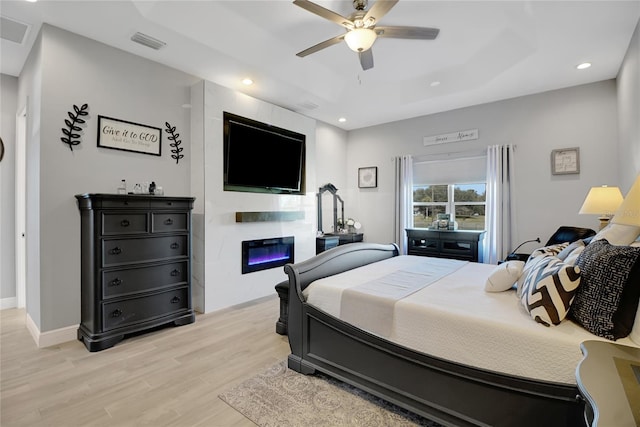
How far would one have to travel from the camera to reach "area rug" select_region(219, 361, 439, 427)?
5.89 feet

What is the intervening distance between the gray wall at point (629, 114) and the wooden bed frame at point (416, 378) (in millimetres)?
2583

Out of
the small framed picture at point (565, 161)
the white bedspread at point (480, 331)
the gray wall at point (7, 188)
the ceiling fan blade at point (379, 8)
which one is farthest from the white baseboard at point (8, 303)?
the small framed picture at point (565, 161)

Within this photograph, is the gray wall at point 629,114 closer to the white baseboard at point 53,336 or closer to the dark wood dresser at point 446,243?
the dark wood dresser at point 446,243

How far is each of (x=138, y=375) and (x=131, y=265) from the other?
3.42ft

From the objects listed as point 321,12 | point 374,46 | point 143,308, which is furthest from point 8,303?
point 374,46

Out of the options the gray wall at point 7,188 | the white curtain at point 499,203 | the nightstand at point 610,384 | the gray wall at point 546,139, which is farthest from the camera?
the white curtain at point 499,203

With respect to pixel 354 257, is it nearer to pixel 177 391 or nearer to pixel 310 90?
pixel 177 391

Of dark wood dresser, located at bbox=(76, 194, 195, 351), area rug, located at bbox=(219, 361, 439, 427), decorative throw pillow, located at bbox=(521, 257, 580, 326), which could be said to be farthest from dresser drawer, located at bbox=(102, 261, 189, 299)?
decorative throw pillow, located at bbox=(521, 257, 580, 326)

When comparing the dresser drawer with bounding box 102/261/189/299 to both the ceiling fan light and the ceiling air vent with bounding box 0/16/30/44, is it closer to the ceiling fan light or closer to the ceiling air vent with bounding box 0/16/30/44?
the ceiling air vent with bounding box 0/16/30/44

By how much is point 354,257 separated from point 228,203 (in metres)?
1.86

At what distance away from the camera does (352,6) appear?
2682mm

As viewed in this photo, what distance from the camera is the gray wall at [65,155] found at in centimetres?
274

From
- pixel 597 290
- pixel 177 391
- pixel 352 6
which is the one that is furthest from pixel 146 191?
pixel 597 290

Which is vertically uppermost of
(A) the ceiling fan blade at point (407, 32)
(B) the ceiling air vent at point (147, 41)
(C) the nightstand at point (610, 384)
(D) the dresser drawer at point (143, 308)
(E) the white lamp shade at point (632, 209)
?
(B) the ceiling air vent at point (147, 41)
